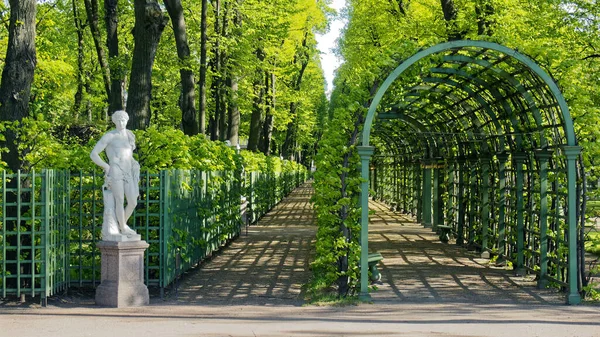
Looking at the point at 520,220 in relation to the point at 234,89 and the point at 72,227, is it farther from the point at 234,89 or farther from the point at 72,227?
the point at 234,89

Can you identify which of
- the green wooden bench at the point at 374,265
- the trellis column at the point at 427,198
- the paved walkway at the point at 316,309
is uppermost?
the trellis column at the point at 427,198

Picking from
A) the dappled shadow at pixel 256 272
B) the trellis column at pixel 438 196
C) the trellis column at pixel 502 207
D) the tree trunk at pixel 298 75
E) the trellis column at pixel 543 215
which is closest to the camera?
the dappled shadow at pixel 256 272

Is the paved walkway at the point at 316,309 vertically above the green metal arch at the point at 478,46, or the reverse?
the green metal arch at the point at 478,46

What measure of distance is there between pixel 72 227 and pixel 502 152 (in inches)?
307

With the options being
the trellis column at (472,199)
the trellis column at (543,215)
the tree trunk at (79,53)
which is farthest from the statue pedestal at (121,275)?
the tree trunk at (79,53)

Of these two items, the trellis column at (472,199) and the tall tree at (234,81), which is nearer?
the trellis column at (472,199)

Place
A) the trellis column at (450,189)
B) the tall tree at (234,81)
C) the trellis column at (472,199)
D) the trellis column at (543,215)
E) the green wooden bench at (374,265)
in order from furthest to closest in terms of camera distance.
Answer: the tall tree at (234,81) → the trellis column at (450,189) → the trellis column at (472,199) → the trellis column at (543,215) → the green wooden bench at (374,265)

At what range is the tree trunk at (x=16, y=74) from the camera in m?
11.1

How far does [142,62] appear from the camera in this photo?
14031mm

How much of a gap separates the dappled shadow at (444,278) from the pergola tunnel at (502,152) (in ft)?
1.19

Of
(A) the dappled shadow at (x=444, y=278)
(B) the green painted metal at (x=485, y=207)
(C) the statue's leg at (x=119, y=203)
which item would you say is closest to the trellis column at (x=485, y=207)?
(B) the green painted metal at (x=485, y=207)

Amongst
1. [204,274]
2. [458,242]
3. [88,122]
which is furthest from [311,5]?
[204,274]

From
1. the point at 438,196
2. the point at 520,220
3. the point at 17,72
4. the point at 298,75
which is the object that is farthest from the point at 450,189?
the point at 298,75

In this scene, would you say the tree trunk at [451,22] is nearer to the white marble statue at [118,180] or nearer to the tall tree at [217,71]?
the tall tree at [217,71]
